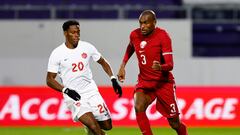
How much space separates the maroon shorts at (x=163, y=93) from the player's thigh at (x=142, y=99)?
2 cm

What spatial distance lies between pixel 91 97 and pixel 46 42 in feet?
31.8

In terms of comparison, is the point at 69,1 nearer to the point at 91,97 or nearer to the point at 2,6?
the point at 2,6

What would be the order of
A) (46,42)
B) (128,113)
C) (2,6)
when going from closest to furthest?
1. (128,113)
2. (46,42)
3. (2,6)

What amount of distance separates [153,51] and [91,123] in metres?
1.32

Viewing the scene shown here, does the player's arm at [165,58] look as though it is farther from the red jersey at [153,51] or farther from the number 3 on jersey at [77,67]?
the number 3 on jersey at [77,67]

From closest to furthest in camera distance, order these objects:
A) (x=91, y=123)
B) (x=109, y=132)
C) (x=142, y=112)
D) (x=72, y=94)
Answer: (x=72, y=94) < (x=91, y=123) < (x=142, y=112) < (x=109, y=132)

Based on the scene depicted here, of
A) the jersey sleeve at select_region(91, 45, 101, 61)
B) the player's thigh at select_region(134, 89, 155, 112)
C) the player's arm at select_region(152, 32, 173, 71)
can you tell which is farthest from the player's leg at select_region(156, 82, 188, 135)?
the jersey sleeve at select_region(91, 45, 101, 61)

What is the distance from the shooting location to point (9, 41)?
1942cm

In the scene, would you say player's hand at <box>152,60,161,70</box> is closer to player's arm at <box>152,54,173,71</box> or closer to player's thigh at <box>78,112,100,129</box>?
player's arm at <box>152,54,173,71</box>

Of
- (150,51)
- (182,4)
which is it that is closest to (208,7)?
(182,4)

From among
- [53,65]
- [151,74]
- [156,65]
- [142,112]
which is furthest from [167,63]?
[53,65]

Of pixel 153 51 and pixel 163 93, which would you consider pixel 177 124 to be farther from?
pixel 153 51

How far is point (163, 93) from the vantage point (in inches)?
392

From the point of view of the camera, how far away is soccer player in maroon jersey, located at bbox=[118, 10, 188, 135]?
31.9 feet
